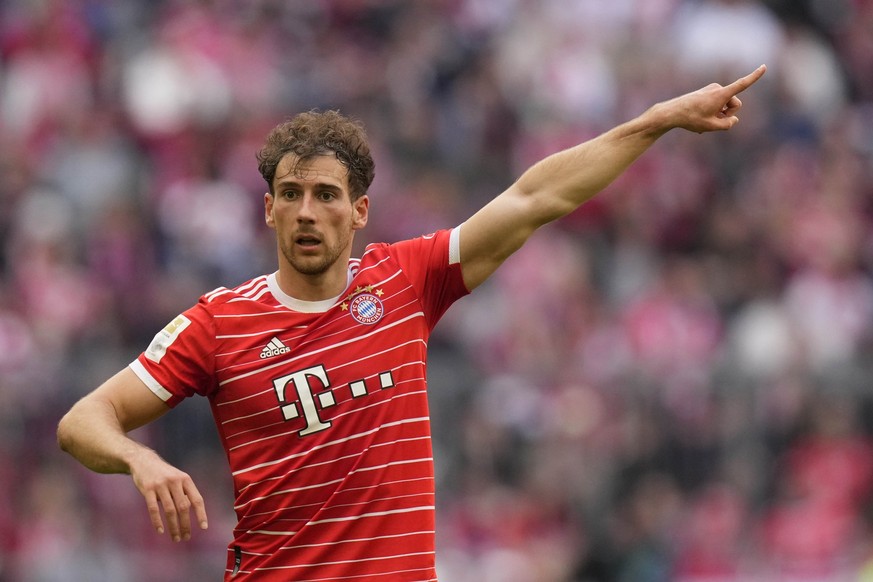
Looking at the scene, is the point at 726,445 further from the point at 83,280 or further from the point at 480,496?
the point at 83,280

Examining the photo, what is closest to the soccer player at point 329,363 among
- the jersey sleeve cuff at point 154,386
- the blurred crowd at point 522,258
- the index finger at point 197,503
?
the jersey sleeve cuff at point 154,386

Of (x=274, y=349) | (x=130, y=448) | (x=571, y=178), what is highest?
(x=571, y=178)

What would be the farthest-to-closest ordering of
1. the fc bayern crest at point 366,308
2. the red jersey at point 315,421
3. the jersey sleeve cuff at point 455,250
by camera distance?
the jersey sleeve cuff at point 455,250
the fc bayern crest at point 366,308
the red jersey at point 315,421

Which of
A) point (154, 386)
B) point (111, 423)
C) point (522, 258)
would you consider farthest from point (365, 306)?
point (522, 258)

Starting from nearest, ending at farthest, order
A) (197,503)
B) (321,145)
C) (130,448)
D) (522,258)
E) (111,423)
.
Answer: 1. (197,503)
2. (130,448)
3. (111,423)
4. (321,145)
5. (522,258)

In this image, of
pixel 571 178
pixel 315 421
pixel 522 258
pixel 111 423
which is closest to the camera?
pixel 111 423

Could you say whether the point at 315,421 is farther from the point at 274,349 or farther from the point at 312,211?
the point at 312,211

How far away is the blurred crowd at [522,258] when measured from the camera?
12.4m

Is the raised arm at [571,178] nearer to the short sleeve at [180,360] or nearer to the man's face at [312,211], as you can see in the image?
the man's face at [312,211]

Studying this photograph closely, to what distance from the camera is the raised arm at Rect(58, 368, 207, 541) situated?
554 centimetres

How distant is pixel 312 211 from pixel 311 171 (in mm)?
161

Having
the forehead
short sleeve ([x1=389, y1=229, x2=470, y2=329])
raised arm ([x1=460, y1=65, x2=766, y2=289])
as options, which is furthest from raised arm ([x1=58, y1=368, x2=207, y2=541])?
raised arm ([x1=460, y1=65, x2=766, y2=289])

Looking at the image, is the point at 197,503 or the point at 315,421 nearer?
the point at 197,503

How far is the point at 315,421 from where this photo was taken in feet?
20.5
